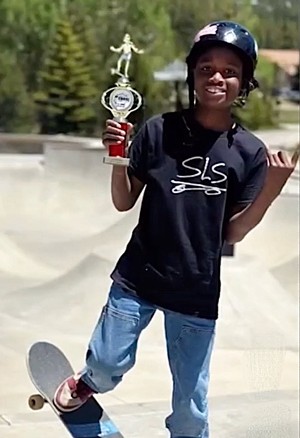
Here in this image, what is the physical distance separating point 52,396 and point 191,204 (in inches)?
40.6

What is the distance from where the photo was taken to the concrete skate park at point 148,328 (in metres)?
5.44

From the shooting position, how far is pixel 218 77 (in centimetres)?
351

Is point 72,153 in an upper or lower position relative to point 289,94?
upper

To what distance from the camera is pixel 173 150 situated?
354 centimetres

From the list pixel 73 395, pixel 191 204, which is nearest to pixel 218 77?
pixel 191 204

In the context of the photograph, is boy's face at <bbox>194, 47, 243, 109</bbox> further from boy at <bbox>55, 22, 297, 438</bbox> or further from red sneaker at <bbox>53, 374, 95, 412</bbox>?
red sneaker at <bbox>53, 374, 95, 412</bbox>

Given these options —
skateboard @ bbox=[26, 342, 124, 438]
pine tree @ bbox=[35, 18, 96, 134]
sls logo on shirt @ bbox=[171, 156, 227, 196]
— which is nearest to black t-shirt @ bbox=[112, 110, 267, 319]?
sls logo on shirt @ bbox=[171, 156, 227, 196]

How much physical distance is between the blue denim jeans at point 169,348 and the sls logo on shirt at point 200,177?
17.9 inches

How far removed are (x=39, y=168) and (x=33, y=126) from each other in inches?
396

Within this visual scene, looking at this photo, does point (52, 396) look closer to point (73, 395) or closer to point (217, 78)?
point (73, 395)

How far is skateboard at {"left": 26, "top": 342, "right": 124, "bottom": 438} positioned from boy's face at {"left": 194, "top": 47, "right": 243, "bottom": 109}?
1.31 m

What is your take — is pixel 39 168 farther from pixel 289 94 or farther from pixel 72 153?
pixel 289 94

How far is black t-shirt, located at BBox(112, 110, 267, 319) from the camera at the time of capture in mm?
3508

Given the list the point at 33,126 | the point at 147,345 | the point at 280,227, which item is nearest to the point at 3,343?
the point at 147,345
